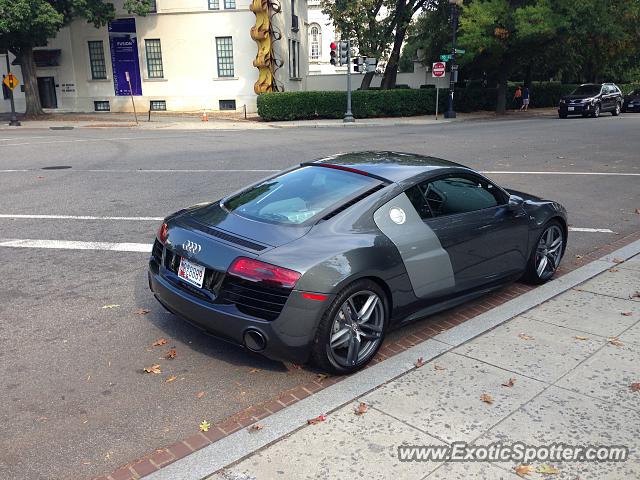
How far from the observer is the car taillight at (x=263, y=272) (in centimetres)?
366

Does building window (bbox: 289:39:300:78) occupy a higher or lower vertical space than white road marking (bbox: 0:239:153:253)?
higher

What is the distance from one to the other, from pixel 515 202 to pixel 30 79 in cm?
3353

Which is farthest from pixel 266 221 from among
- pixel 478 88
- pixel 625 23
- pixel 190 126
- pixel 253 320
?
pixel 625 23

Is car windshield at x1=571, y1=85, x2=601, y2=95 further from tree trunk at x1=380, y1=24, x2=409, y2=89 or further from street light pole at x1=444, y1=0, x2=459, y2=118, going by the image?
tree trunk at x1=380, y1=24, x2=409, y2=89

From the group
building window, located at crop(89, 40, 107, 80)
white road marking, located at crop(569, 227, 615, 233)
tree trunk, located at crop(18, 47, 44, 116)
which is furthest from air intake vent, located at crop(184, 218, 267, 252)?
building window, located at crop(89, 40, 107, 80)

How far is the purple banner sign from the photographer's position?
116ft

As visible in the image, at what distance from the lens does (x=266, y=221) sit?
4246mm

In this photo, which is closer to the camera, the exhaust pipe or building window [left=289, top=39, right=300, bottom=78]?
the exhaust pipe

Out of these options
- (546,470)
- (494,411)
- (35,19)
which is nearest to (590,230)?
(494,411)

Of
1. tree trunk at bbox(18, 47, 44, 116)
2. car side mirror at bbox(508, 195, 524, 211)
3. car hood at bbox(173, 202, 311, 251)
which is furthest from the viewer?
tree trunk at bbox(18, 47, 44, 116)

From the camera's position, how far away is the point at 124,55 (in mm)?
35906

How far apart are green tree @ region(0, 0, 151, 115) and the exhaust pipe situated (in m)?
29.0

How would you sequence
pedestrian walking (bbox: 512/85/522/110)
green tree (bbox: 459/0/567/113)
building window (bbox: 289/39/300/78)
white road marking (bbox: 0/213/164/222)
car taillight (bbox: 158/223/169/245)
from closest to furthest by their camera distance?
car taillight (bbox: 158/223/169/245)
white road marking (bbox: 0/213/164/222)
green tree (bbox: 459/0/567/113)
building window (bbox: 289/39/300/78)
pedestrian walking (bbox: 512/85/522/110)

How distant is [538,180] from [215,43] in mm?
27960
